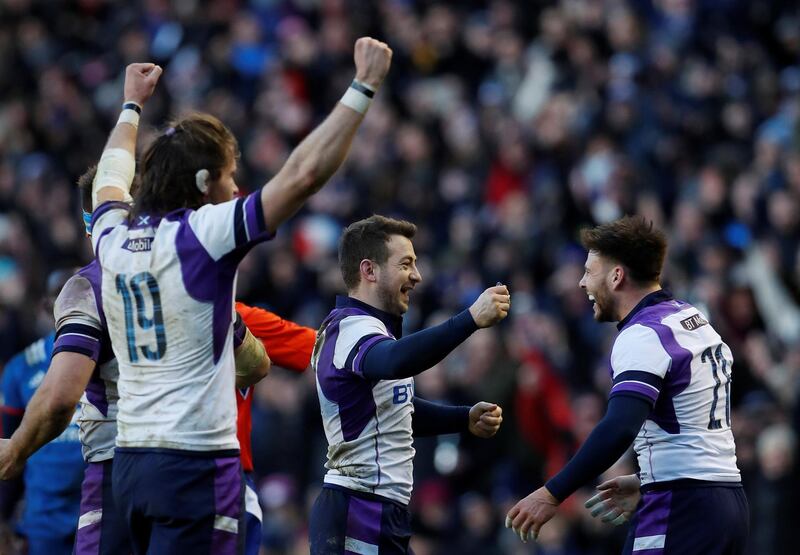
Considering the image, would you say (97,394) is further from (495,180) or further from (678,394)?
(495,180)

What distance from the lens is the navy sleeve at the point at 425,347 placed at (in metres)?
6.03

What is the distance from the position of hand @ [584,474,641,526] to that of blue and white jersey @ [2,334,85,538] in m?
3.07

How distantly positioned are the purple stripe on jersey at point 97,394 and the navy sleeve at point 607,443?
2112mm

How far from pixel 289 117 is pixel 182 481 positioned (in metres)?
13.5

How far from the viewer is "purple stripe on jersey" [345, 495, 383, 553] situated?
6762 mm

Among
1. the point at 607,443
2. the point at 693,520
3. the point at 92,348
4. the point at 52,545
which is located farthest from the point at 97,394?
the point at 693,520

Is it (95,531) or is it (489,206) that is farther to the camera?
(489,206)

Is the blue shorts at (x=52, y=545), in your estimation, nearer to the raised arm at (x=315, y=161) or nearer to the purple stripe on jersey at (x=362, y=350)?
the purple stripe on jersey at (x=362, y=350)

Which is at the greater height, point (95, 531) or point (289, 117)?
point (289, 117)

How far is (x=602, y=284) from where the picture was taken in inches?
272

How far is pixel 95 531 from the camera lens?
21.8 ft

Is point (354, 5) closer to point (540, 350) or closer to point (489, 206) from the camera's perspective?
point (489, 206)

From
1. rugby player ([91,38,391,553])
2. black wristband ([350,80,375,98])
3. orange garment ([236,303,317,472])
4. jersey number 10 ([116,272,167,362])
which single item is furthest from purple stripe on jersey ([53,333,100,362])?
black wristband ([350,80,375,98])

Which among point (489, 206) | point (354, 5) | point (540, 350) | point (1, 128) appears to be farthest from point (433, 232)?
point (1, 128)
